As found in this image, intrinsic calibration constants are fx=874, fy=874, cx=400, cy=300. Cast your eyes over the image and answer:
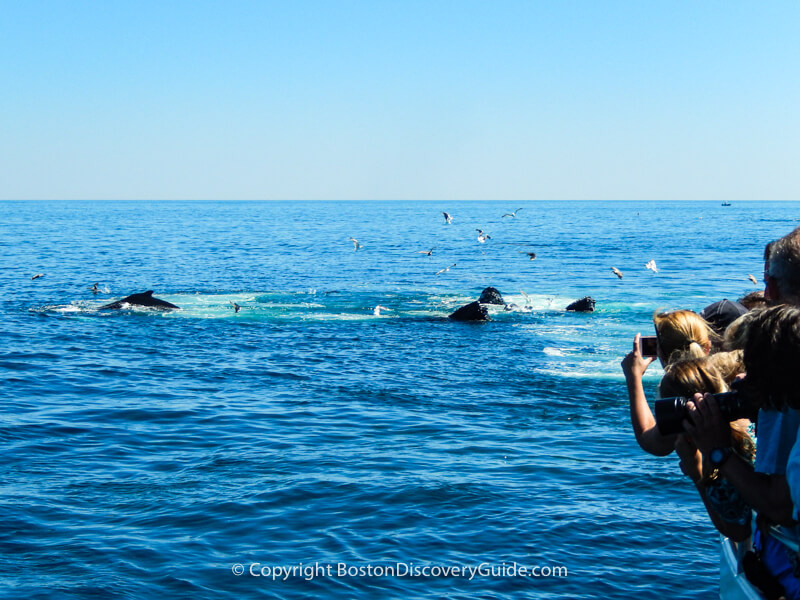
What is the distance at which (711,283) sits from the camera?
39812 millimetres

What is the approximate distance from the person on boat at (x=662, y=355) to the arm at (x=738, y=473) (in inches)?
17.9

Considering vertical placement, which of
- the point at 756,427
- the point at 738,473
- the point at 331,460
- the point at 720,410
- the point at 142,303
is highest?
the point at 720,410

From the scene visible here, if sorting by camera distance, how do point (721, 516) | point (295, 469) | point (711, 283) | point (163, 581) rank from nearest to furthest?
point (721, 516) < point (163, 581) < point (295, 469) < point (711, 283)

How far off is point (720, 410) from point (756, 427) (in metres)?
0.38

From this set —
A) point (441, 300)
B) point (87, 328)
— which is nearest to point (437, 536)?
point (87, 328)

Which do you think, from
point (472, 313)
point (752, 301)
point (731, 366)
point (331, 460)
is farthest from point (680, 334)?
point (472, 313)

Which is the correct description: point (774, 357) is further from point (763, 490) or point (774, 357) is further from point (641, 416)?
point (641, 416)

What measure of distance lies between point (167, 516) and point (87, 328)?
1692cm

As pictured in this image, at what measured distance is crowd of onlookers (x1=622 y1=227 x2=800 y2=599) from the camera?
356cm

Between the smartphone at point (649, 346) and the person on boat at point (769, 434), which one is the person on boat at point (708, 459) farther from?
the smartphone at point (649, 346)

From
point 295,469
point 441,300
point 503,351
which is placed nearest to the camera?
point 295,469

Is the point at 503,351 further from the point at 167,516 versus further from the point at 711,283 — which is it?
the point at 711,283

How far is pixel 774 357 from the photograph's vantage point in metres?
3.55

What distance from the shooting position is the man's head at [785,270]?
13.8 feet
